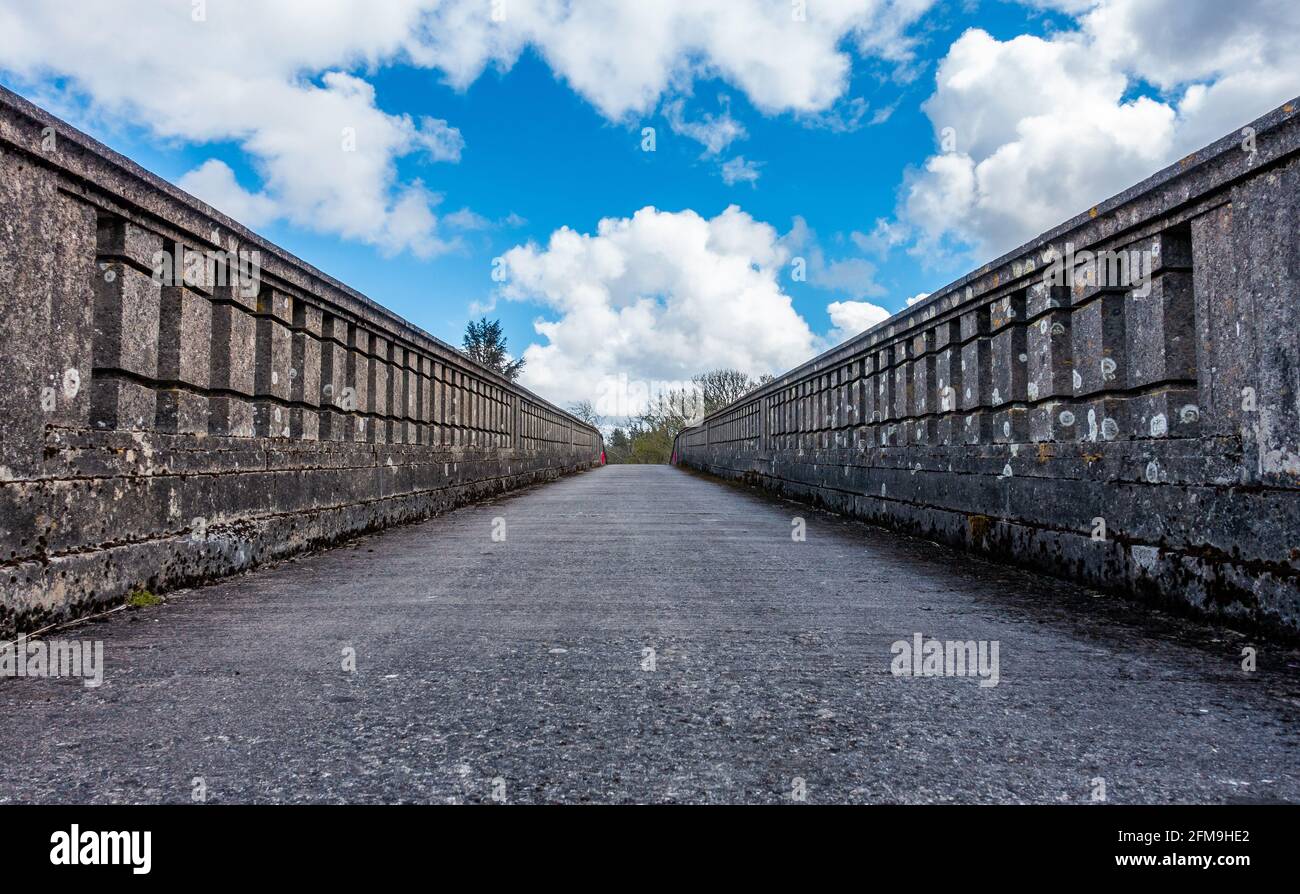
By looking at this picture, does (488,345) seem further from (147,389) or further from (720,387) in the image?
(147,389)

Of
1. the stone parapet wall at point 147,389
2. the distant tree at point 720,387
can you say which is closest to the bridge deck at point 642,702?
the stone parapet wall at point 147,389

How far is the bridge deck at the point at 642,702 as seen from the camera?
205 cm

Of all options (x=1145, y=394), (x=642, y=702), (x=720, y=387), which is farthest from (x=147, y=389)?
(x=720, y=387)

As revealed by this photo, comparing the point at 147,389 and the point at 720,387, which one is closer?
the point at 147,389

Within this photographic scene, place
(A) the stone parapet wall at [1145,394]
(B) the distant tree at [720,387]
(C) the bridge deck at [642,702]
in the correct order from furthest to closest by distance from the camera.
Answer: (B) the distant tree at [720,387]
(A) the stone parapet wall at [1145,394]
(C) the bridge deck at [642,702]

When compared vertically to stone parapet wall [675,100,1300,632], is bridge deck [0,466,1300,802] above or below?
below

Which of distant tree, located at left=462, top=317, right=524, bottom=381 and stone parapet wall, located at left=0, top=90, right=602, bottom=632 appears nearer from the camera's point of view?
stone parapet wall, located at left=0, top=90, right=602, bottom=632

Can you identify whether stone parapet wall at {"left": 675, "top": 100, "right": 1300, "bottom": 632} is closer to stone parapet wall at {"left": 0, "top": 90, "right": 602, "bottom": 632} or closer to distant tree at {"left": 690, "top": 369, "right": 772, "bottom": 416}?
stone parapet wall at {"left": 0, "top": 90, "right": 602, "bottom": 632}

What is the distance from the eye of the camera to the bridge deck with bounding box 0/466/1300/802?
205 centimetres

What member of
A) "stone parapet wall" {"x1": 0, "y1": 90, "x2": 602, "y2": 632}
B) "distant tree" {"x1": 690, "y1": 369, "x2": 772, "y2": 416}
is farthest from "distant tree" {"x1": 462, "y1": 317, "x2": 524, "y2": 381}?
"stone parapet wall" {"x1": 0, "y1": 90, "x2": 602, "y2": 632}

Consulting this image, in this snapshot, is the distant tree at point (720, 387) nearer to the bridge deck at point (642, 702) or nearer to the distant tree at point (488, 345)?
the distant tree at point (488, 345)

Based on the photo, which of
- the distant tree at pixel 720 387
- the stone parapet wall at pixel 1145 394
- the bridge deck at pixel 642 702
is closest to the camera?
the bridge deck at pixel 642 702

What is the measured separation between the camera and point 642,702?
2699 mm
